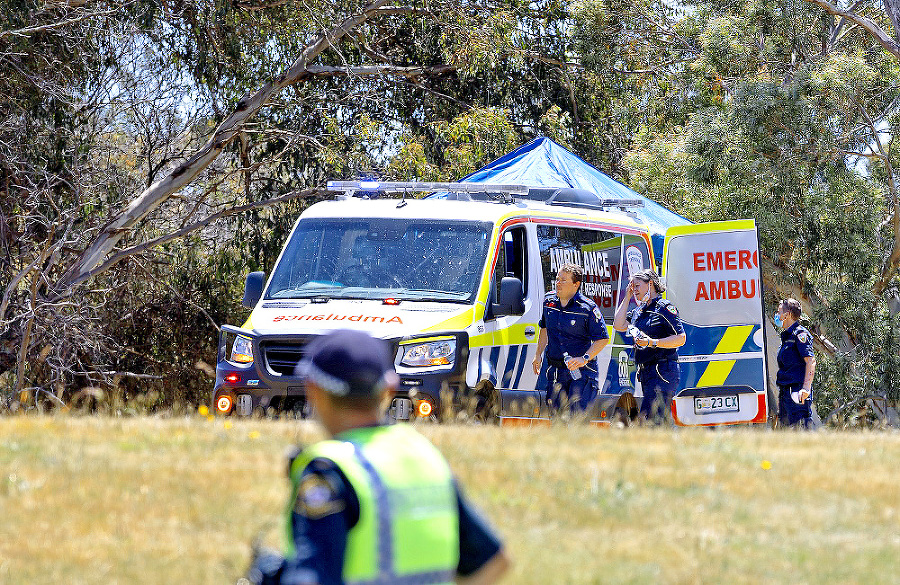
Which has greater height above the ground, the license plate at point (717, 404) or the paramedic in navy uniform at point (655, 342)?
the paramedic in navy uniform at point (655, 342)

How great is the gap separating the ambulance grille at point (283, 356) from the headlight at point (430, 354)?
0.86 meters

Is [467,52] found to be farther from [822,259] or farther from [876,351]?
[876,351]

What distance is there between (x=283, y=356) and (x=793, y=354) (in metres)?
5.19

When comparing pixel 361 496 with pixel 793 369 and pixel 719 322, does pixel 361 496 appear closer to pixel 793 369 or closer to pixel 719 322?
pixel 719 322

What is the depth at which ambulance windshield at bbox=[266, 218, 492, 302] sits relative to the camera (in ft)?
33.1

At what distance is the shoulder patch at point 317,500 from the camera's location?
2.34 m

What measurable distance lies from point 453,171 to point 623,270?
984 centimetres

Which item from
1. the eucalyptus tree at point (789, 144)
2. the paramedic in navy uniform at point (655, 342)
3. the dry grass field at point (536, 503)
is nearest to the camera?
the dry grass field at point (536, 503)

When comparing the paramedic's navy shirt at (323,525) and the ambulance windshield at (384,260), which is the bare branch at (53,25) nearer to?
the ambulance windshield at (384,260)

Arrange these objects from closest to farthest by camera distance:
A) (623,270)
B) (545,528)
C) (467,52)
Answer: (545,528)
(623,270)
(467,52)

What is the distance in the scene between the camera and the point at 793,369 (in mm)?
11938

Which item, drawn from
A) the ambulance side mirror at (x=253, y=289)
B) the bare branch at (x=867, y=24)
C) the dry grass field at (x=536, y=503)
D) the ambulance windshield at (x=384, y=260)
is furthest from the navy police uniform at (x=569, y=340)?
the bare branch at (x=867, y=24)

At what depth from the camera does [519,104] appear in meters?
23.9

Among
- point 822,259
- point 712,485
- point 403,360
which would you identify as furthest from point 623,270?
point 822,259
